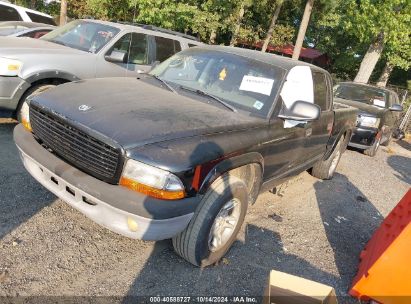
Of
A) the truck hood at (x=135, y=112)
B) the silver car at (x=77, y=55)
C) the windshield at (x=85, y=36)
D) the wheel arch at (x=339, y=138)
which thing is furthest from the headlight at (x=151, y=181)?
the windshield at (x=85, y=36)

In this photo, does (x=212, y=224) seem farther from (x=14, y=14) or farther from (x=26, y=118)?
(x=14, y=14)

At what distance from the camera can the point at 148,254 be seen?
3.41 meters

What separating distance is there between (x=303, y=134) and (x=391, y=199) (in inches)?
122

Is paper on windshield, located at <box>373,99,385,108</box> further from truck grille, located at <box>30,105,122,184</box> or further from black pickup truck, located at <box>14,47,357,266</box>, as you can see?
truck grille, located at <box>30,105,122,184</box>

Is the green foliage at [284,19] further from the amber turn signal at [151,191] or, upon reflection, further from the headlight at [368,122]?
the amber turn signal at [151,191]

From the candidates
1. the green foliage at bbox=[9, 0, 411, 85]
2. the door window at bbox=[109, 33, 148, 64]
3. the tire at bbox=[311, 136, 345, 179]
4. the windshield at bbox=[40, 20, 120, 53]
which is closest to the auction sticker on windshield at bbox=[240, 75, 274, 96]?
the tire at bbox=[311, 136, 345, 179]

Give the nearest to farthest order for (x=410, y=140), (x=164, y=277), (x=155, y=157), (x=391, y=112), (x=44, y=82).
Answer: (x=155, y=157) → (x=164, y=277) → (x=44, y=82) → (x=391, y=112) → (x=410, y=140)

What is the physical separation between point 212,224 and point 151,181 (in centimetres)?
73

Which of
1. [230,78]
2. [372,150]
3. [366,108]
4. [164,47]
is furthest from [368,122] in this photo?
[230,78]

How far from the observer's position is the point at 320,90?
492cm

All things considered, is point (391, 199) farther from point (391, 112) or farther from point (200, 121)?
point (200, 121)

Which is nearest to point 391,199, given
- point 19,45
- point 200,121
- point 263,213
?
point 263,213

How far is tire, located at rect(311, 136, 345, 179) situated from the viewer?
6234mm

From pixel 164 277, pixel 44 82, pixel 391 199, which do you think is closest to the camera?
pixel 164 277
